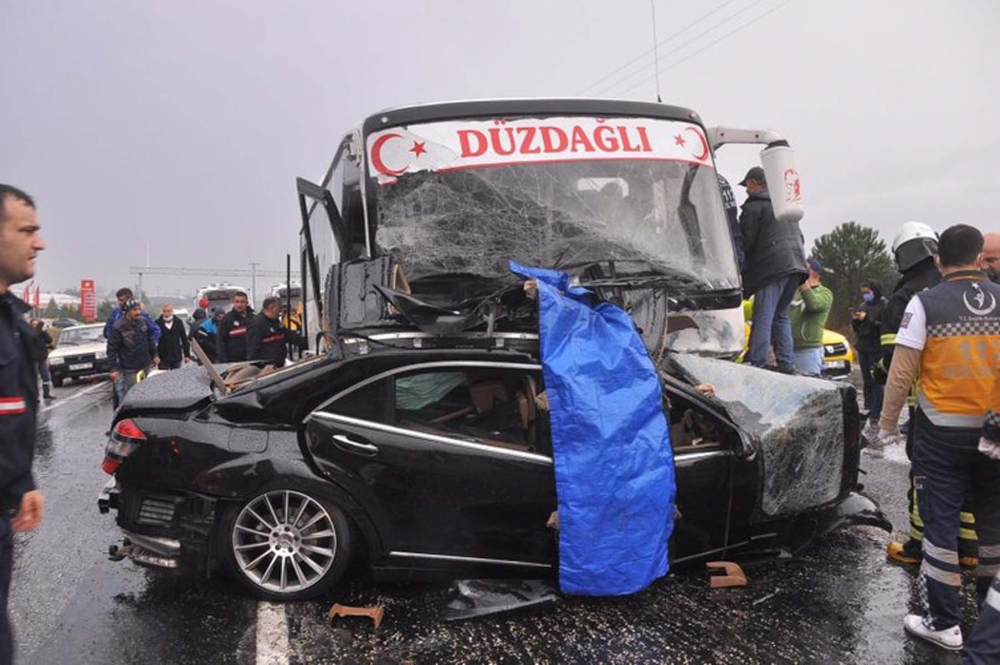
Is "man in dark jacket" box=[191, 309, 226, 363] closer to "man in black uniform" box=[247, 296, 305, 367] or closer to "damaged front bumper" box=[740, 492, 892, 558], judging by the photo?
"man in black uniform" box=[247, 296, 305, 367]

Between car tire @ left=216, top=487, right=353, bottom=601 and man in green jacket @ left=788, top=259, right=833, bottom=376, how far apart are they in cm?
597

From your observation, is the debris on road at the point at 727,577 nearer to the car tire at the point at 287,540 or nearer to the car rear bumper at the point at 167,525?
the car tire at the point at 287,540

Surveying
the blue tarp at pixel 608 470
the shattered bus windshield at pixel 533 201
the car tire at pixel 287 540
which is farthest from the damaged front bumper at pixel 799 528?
the car tire at pixel 287 540

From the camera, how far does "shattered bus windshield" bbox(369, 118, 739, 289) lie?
5043 millimetres

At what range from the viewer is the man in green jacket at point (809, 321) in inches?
316

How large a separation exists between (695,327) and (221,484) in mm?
3165

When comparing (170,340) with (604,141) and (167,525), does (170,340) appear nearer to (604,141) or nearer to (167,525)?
(167,525)

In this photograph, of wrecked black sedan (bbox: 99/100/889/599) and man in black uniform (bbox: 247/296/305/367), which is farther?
man in black uniform (bbox: 247/296/305/367)

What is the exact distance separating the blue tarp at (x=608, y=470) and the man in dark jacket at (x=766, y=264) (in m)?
2.99

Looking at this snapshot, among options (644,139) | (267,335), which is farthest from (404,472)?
(267,335)

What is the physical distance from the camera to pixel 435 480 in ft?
12.4

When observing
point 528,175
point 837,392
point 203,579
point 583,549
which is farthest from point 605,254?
point 203,579

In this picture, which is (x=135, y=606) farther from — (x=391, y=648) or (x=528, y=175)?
(x=528, y=175)

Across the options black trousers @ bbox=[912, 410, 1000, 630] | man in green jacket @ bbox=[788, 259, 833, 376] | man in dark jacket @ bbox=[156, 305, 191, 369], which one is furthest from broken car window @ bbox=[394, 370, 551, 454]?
man in dark jacket @ bbox=[156, 305, 191, 369]
